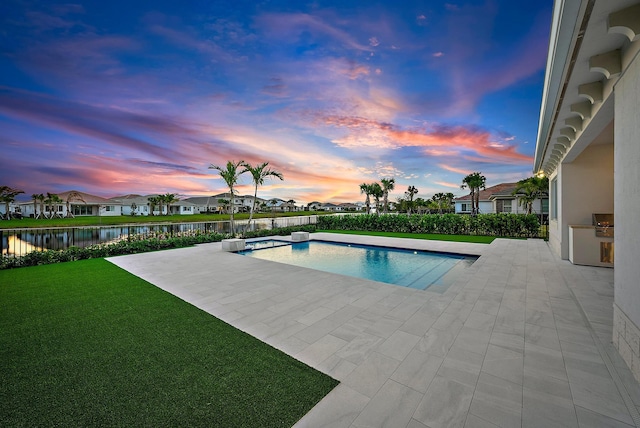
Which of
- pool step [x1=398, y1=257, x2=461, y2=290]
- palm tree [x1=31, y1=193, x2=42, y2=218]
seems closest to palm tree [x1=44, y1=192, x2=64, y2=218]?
palm tree [x1=31, y1=193, x2=42, y2=218]

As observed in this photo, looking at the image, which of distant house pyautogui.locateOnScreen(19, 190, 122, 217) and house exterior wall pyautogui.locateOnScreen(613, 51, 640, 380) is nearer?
house exterior wall pyautogui.locateOnScreen(613, 51, 640, 380)

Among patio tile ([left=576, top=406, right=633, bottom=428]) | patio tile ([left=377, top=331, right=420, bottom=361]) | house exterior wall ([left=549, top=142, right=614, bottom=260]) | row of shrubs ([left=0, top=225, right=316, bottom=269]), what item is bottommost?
patio tile ([left=377, top=331, right=420, bottom=361])

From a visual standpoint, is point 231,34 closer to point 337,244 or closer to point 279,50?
point 279,50

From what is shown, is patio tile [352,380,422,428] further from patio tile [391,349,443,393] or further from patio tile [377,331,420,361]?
patio tile [377,331,420,361]

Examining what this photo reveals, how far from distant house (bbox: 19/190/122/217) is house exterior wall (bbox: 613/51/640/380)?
56.0m

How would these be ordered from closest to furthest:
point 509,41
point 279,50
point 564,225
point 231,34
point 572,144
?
point 572,144 < point 564,225 < point 509,41 < point 231,34 < point 279,50

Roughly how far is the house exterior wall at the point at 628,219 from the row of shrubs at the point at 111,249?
39.3 feet

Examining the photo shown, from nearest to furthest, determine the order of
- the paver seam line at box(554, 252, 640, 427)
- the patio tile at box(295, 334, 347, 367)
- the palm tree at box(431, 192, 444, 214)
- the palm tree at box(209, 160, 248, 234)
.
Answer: the paver seam line at box(554, 252, 640, 427) < the patio tile at box(295, 334, 347, 367) < the palm tree at box(209, 160, 248, 234) < the palm tree at box(431, 192, 444, 214)

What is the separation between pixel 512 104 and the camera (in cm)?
1077

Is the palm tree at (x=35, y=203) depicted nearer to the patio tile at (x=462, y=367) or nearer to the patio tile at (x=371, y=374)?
the patio tile at (x=371, y=374)

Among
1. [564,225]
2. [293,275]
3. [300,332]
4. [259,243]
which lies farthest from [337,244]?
[300,332]

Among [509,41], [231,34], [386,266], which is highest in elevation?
[231,34]

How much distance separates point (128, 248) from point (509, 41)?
14.8 metres

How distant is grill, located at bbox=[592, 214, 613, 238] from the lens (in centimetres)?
616
